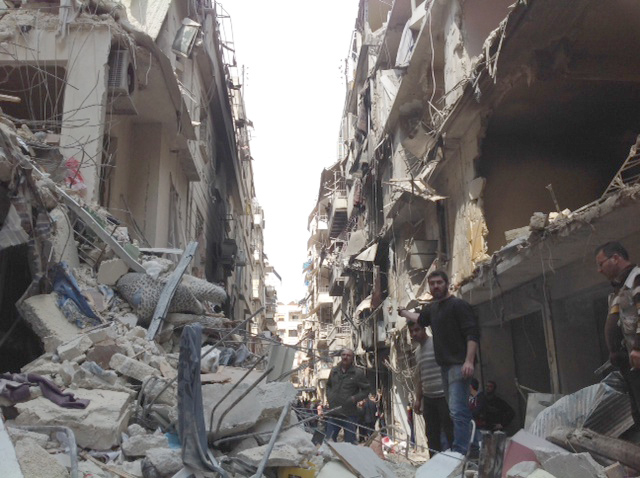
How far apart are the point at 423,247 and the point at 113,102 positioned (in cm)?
734

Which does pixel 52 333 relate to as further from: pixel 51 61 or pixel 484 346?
pixel 484 346

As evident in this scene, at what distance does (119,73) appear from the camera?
999 cm

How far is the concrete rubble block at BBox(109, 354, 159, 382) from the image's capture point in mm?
5234

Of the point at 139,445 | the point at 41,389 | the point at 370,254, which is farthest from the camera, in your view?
the point at 370,254

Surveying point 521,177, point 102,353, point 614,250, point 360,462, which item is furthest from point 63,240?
point 521,177

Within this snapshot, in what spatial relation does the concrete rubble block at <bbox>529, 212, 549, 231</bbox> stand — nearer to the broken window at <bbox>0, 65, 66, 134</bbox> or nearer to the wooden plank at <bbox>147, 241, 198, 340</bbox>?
the wooden plank at <bbox>147, 241, 198, 340</bbox>

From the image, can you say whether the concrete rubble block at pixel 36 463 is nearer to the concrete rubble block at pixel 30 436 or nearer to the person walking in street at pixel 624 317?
the concrete rubble block at pixel 30 436

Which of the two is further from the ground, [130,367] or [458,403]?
[130,367]

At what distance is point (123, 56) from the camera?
10055mm

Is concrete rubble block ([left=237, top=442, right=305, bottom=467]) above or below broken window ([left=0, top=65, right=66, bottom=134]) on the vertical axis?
below

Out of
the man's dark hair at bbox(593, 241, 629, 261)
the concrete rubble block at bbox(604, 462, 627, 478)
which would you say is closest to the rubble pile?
the concrete rubble block at bbox(604, 462, 627, 478)

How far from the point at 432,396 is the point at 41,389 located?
3447mm

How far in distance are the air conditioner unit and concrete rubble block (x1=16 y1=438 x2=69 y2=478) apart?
792 cm

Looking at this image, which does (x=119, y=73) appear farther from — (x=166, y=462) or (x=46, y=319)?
(x=166, y=462)
